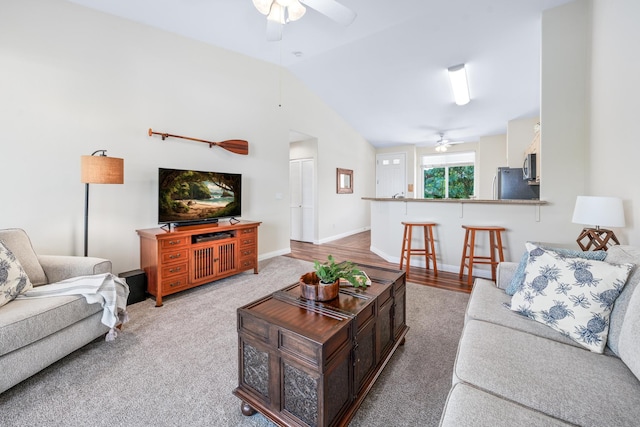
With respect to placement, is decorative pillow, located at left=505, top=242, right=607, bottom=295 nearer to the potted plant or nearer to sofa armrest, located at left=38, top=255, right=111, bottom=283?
the potted plant

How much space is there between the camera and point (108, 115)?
115 inches

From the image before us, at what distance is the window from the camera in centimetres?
771

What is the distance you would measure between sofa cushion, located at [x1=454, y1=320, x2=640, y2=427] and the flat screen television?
10.2 feet

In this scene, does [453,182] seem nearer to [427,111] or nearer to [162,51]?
A: [427,111]

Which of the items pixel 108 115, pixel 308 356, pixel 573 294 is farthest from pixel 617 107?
pixel 108 115

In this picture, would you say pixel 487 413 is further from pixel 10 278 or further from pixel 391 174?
pixel 391 174

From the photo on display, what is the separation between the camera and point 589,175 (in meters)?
2.94

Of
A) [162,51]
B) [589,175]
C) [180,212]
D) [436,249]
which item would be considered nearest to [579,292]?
[589,175]

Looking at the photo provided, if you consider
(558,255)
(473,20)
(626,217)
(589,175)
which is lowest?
(558,255)

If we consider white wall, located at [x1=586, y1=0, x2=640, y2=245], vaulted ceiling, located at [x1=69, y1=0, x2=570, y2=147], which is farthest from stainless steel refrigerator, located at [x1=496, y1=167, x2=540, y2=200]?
white wall, located at [x1=586, y1=0, x2=640, y2=245]

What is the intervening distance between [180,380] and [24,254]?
5.27 ft

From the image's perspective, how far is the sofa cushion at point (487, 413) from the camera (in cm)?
86

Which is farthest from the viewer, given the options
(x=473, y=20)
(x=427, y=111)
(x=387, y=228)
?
(x=427, y=111)

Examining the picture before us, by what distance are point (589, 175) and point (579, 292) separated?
2.36 m
